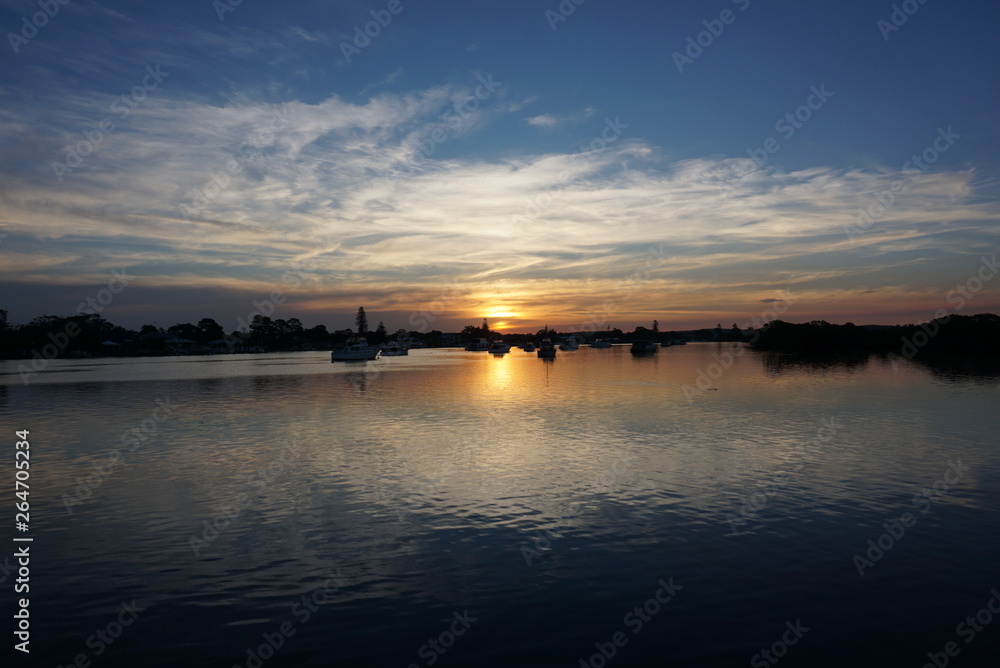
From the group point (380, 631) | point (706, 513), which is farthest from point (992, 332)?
point (380, 631)

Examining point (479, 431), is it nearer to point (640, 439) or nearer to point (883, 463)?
point (640, 439)

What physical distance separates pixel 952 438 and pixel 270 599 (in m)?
34.5

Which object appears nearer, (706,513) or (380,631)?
(380,631)

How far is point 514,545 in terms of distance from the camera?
15.5 m

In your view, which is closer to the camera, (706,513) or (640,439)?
A: (706,513)

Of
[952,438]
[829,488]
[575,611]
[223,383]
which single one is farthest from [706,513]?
[223,383]

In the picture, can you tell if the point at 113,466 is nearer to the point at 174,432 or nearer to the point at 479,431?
the point at 174,432

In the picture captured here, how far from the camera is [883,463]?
25141 mm

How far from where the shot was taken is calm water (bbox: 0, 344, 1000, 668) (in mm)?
10625

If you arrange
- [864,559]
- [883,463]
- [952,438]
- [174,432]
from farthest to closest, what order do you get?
[174,432] → [952,438] → [883,463] → [864,559]

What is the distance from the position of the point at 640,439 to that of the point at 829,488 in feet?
37.4

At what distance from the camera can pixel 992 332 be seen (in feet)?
488

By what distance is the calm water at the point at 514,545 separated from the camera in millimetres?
10625

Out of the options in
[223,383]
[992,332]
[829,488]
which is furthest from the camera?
[992,332]
